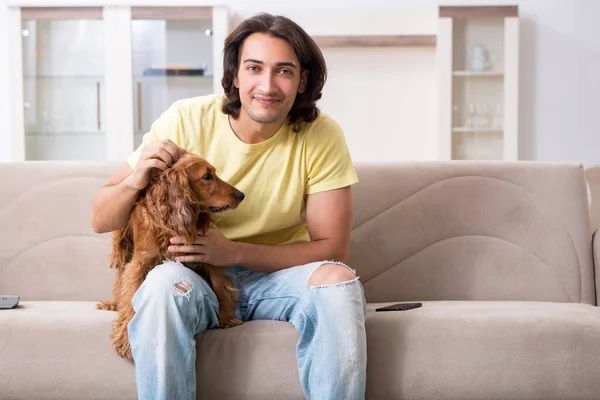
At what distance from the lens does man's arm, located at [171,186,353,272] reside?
1839 mm

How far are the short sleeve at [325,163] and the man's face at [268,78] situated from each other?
0.39 ft

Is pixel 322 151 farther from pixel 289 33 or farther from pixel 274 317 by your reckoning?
pixel 274 317

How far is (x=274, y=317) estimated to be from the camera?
6.23ft

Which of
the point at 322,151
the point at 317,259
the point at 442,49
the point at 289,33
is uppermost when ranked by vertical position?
the point at 442,49

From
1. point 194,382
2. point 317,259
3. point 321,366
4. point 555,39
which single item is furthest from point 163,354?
point 555,39

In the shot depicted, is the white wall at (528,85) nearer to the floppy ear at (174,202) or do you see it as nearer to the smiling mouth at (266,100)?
the smiling mouth at (266,100)

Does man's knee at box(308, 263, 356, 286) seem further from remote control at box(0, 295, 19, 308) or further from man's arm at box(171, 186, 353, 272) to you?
remote control at box(0, 295, 19, 308)

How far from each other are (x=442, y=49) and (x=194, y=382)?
11.4ft

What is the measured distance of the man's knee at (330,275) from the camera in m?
1.76

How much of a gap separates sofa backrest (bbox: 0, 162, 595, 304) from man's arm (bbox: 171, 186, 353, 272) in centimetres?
42

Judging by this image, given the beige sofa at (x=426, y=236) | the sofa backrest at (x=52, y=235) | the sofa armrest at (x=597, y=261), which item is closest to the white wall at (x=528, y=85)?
the beige sofa at (x=426, y=236)

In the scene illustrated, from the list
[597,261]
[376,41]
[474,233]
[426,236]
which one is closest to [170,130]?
[426,236]

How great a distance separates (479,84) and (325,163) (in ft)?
9.97

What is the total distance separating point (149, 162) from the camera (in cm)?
176
